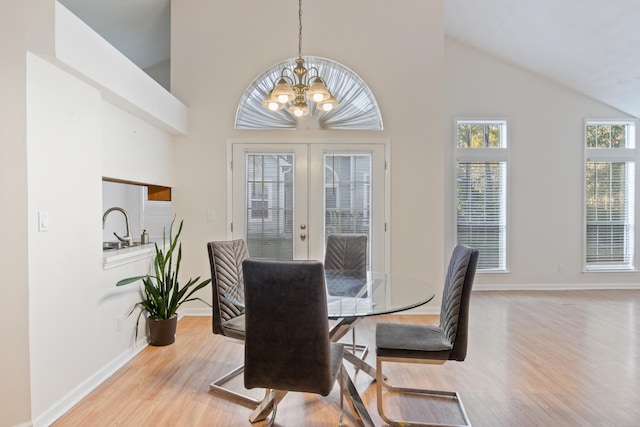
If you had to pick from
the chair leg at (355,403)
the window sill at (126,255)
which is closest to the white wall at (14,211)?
the window sill at (126,255)

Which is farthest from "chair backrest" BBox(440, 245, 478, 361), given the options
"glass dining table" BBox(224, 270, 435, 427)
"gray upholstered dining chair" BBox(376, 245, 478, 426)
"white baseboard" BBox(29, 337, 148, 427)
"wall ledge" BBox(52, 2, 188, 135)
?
"wall ledge" BBox(52, 2, 188, 135)

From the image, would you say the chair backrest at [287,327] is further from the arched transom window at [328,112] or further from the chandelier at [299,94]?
the arched transom window at [328,112]

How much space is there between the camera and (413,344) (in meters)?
2.05

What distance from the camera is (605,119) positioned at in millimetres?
5469

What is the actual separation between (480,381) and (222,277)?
1.97 m

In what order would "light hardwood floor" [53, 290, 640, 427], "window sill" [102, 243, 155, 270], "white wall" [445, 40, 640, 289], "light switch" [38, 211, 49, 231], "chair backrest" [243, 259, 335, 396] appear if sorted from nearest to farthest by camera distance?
1. "chair backrest" [243, 259, 335, 396]
2. "light switch" [38, 211, 49, 231]
3. "light hardwood floor" [53, 290, 640, 427]
4. "window sill" [102, 243, 155, 270]
5. "white wall" [445, 40, 640, 289]

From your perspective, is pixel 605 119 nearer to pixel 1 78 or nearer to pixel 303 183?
Answer: pixel 303 183

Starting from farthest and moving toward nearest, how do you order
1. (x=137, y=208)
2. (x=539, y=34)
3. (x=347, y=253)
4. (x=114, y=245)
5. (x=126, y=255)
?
(x=539, y=34), (x=137, y=208), (x=347, y=253), (x=114, y=245), (x=126, y=255)

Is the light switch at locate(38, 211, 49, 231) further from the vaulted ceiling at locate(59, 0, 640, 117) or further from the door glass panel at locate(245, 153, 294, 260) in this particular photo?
the vaulted ceiling at locate(59, 0, 640, 117)

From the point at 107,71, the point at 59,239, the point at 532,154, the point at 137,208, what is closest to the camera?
the point at 59,239

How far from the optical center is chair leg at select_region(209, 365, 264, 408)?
229 cm

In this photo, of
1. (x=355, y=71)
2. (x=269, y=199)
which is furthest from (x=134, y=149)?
(x=355, y=71)

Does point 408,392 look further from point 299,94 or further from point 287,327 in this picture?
point 299,94

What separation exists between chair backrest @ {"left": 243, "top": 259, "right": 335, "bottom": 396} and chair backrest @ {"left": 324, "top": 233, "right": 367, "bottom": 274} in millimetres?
1693
